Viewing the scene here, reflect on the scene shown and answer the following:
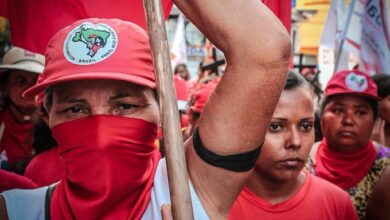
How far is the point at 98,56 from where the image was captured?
58.7 inches

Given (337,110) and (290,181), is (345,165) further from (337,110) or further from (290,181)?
(290,181)

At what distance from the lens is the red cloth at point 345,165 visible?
3.03 meters

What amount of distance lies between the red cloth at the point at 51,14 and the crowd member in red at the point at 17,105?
1.19 metres

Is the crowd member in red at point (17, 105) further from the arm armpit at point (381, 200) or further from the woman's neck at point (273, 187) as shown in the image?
the arm armpit at point (381, 200)

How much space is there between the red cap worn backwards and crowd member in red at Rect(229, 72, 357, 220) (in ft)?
2.72

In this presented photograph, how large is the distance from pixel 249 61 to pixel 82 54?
1.85 ft

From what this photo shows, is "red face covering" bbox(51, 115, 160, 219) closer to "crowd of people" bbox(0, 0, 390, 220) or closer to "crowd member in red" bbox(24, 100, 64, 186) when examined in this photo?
"crowd of people" bbox(0, 0, 390, 220)

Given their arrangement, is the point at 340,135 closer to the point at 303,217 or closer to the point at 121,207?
the point at 303,217

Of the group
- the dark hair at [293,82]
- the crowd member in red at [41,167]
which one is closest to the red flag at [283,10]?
the dark hair at [293,82]

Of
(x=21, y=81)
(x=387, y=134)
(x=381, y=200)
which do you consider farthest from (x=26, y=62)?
(x=387, y=134)

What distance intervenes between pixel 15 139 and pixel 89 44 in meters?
2.29

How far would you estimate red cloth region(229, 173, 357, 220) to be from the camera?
2029 mm

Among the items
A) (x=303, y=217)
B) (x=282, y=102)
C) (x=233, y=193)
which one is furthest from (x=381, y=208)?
(x=233, y=193)

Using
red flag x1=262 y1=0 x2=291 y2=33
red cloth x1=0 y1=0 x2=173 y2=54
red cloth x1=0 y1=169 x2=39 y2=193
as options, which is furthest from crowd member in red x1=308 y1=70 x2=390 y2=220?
red cloth x1=0 y1=169 x2=39 y2=193
